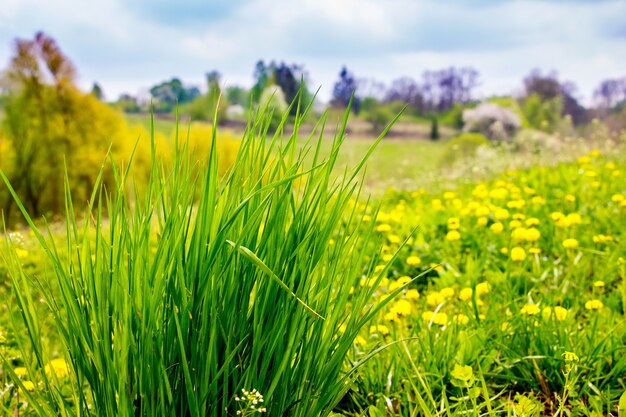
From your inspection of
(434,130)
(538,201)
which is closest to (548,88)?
(434,130)

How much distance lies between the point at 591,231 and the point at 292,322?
3.08 m

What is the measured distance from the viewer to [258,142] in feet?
5.09

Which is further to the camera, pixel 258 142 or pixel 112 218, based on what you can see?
pixel 258 142

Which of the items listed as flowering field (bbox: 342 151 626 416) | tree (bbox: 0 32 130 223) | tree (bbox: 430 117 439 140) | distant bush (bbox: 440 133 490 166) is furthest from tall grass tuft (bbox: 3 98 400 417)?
tree (bbox: 430 117 439 140)

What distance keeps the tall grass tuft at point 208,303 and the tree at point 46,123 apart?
15207 millimetres

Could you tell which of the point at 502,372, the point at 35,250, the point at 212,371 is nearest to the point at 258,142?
the point at 212,371

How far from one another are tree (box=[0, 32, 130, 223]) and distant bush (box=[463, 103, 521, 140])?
42.9ft

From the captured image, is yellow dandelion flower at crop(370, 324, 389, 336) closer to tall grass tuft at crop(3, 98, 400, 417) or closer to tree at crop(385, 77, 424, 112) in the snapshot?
tall grass tuft at crop(3, 98, 400, 417)

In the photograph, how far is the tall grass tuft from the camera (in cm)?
128

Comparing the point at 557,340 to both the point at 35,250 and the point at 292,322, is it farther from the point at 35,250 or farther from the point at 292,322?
the point at 35,250

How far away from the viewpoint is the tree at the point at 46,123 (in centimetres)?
1608

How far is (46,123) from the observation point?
16.3m

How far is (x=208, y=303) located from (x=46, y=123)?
662 inches

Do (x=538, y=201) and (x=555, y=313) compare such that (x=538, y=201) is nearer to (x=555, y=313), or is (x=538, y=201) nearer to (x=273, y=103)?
(x=555, y=313)
